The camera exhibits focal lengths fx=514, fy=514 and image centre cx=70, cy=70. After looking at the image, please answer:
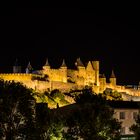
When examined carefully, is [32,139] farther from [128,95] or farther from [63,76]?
[128,95]

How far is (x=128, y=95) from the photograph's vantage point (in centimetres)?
15150

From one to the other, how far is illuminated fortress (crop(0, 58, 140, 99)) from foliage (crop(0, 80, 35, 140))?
72.7 meters

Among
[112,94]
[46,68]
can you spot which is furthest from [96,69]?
[46,68]

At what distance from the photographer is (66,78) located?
13725 centimetres

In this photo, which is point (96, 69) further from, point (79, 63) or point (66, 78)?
point (66, 78)

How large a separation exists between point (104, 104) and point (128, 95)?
99.4 meters

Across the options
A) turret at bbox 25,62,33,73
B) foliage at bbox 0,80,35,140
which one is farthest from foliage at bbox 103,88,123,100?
foliage at bbox 0,80,35,140

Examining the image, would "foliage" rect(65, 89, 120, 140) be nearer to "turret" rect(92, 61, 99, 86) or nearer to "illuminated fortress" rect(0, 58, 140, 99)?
"illuminated fortress" rect(0, 58, 140, 99)

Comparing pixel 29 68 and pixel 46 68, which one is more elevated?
pixel 29 68

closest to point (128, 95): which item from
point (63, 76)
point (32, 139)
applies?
point (63, 76)

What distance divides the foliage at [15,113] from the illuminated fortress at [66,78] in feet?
238

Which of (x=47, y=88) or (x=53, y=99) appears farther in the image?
(x=47, y=88)

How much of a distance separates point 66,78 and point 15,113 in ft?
299

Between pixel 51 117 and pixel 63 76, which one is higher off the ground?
pixel 63 76
